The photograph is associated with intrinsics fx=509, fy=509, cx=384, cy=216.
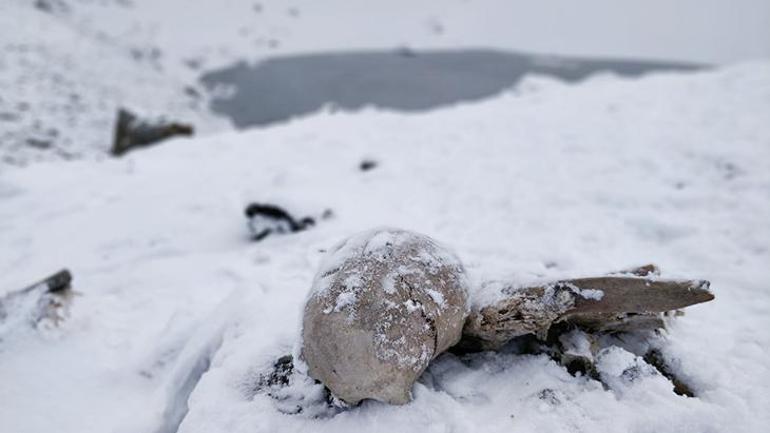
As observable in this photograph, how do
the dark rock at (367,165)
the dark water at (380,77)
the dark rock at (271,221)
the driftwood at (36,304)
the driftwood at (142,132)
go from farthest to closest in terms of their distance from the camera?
the dark water at (380,77) < the driftwood at (142,132) < the dark rock at (367,165) < the dark rock at (271,221) < the driftwood at (36,304)

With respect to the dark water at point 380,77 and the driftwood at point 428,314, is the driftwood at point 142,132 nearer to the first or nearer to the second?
the dark water at point 380,77

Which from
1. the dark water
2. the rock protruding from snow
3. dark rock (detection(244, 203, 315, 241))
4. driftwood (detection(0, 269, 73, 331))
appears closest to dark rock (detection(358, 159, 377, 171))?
dark rock (detection(244, 203, 315, 241))

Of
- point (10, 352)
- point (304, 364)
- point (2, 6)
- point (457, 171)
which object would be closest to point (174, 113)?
point (2, 6)

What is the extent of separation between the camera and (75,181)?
5508 mm

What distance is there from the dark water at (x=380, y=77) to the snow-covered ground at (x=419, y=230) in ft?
18.0

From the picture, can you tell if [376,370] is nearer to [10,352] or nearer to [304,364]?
[304,364]

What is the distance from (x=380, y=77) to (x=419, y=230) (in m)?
12.0

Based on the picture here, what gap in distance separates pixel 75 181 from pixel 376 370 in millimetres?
4916

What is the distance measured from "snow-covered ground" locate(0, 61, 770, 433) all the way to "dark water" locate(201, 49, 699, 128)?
548 centimetres

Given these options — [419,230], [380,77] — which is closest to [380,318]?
[419,230]

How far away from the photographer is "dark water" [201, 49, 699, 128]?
41.4ft

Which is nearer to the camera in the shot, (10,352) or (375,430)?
(375,430)

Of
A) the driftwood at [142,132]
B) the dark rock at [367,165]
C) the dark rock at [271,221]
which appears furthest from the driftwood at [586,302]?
the driftwood at [142,132]

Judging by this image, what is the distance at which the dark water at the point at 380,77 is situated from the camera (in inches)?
496
